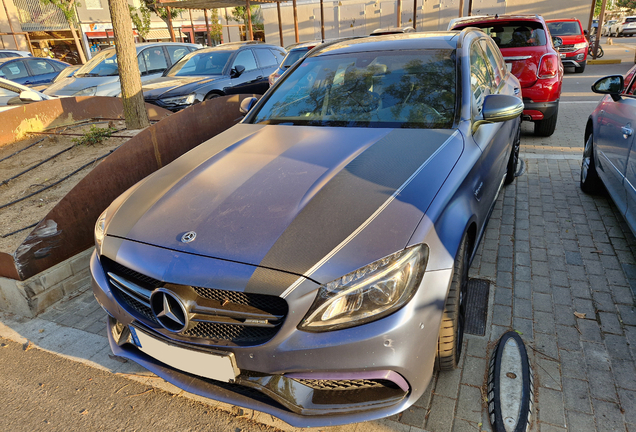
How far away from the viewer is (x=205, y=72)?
8516 mm

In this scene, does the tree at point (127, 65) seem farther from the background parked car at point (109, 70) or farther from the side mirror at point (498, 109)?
the side mirror at point (498, 109)

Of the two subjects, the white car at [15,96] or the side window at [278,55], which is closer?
the white car at [15,96]

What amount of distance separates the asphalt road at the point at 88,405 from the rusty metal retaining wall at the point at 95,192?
0.75m

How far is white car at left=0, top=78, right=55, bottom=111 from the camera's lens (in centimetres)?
646

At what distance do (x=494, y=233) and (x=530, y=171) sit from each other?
1.95 meters

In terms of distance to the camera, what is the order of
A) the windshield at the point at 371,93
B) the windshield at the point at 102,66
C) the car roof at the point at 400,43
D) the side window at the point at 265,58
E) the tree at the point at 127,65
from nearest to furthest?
the windshield at the point at 371,93, the car roof at the point at 400,43, the tree at the point at 127,65, the windshield at the point at 102,66, the side window at the point at 265,58

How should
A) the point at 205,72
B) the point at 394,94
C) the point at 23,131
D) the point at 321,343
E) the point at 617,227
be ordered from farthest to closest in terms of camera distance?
1. the point at 205,72
2. the point at 23,131
3. the point at 617,227
4. the point at 394,94
5. the point at 321,343

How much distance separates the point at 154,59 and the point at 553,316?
9.73 metres

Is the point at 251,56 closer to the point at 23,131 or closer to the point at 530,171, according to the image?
the point at 23,131

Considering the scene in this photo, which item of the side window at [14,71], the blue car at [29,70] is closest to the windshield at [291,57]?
the blue car at [29,70]

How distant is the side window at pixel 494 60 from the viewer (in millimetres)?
4027

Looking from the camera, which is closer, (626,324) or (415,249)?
(415,249)

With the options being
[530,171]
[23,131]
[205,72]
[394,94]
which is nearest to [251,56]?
[205,72]

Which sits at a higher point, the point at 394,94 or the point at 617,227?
the point at 394,94
